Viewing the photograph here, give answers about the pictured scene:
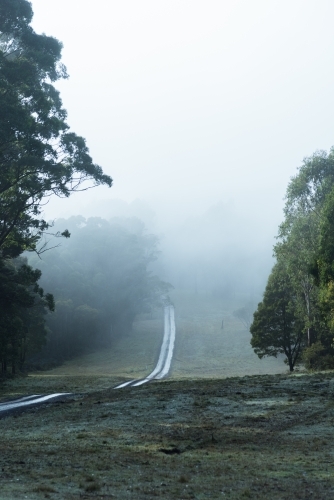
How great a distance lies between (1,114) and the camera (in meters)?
34.7

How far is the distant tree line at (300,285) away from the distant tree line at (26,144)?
18265 mm

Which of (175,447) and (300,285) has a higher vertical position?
(300,285)

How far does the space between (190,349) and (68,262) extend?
3090 cm

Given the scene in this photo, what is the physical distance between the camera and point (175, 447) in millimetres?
14250

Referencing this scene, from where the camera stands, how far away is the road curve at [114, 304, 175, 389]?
67975 millimetres

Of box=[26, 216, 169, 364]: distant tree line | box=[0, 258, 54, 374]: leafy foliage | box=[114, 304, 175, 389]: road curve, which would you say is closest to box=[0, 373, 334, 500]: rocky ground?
box=[0, 258, 54, 374]: leafy foliage

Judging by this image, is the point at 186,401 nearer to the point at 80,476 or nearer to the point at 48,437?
the point at 48,437

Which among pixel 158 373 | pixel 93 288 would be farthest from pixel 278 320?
pixel 93 288

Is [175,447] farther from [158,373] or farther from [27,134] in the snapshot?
[158,373]

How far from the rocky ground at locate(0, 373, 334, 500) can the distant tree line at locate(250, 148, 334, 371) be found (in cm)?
2397

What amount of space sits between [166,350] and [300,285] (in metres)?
53.1

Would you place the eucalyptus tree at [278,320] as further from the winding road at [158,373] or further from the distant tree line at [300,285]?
the winding road at [158,373]

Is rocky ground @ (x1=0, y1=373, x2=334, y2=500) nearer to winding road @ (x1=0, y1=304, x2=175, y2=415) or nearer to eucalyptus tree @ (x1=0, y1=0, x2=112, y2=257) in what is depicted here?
winding road @ (x1=0, y1=304, x2=175, y2=415)

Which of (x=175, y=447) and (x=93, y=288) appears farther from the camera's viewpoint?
(x=93, y=288)
